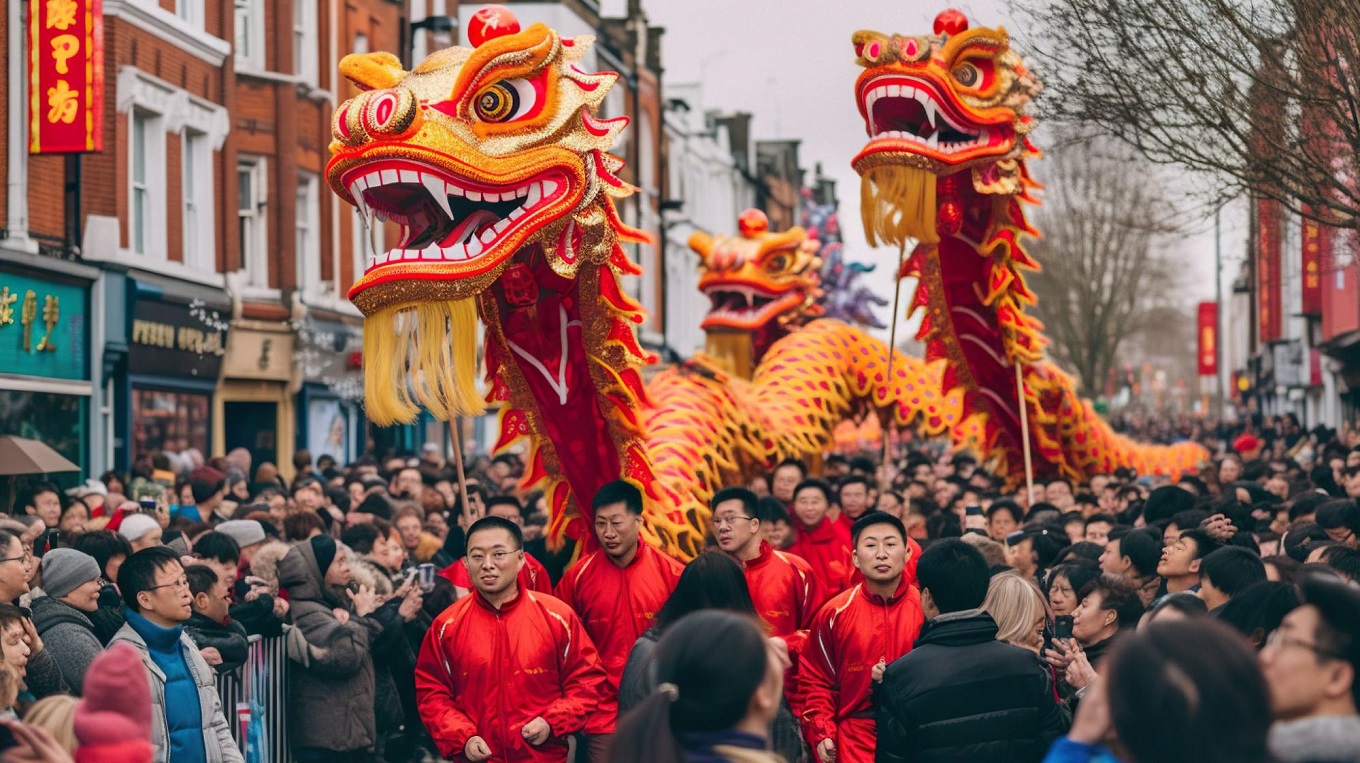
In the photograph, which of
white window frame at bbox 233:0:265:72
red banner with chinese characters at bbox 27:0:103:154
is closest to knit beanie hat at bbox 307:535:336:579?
red banner with chinese characters at bbox 27:0:103:154

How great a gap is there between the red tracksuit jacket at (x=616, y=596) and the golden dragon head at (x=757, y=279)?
26.3ft

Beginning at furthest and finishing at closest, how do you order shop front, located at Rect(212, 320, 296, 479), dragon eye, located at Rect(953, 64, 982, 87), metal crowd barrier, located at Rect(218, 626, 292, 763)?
1. shop front, located at Rect(212, 320, 296, 479)
2. dragon eye, located at Rect(953, 64, 982, 87)
3. metal crowd barrier, located at Rect(218, 626, 292, 763)

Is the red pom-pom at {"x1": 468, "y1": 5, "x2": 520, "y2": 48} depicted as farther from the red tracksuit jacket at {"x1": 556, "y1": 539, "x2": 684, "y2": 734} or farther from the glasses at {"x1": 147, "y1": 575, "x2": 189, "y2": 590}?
the glasses at {"x1": 147, "y1": 575, "x2": 189, "y2": 590}

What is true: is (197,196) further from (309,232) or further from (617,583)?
(617,583)

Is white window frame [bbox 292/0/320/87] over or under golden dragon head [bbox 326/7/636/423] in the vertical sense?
over

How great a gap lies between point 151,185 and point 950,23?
35.0 ft

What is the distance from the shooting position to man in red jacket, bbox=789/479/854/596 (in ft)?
31.0

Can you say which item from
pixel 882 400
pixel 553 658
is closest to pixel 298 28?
pixel 882 400

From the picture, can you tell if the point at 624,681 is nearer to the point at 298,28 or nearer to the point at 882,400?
the point at 882,400

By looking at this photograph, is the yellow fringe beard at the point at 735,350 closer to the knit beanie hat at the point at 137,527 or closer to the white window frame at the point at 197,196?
the white window frame at the point at 197,196

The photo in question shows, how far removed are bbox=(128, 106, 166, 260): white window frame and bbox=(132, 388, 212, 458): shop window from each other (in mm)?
1515

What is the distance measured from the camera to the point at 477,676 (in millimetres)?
6539

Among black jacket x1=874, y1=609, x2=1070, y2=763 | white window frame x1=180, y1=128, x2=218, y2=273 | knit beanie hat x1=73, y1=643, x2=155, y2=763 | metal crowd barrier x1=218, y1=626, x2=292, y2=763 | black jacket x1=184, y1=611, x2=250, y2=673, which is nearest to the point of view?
knit beanie hat x1=73, y1=643, x2=155, y2=763

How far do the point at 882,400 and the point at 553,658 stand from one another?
904 cm
